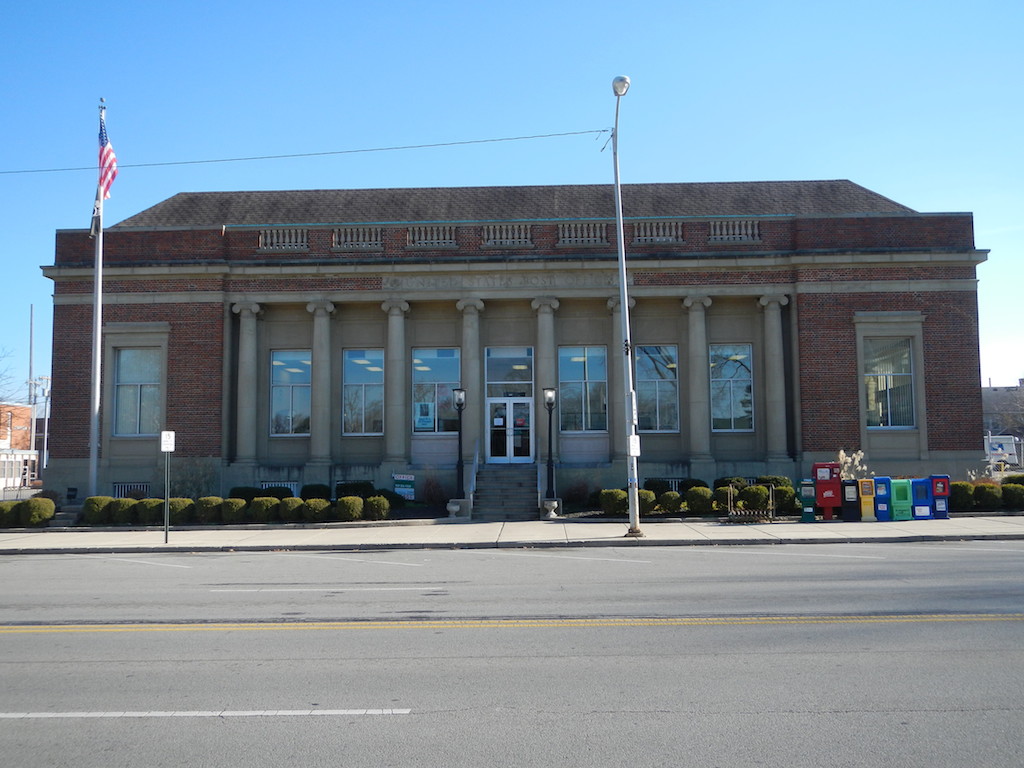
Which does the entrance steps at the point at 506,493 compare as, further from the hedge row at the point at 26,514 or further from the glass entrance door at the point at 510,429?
the hedge row at the point at 26,514

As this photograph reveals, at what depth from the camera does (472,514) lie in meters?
25.6

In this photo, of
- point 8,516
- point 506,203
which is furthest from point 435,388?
point 8,516

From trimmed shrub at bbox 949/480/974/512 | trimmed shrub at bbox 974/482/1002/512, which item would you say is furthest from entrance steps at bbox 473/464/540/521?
trimmed shrub at bbox 974/482/1002/512

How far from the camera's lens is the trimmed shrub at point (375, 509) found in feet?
79.3

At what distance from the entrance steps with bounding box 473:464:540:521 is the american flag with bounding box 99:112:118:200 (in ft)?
48.8

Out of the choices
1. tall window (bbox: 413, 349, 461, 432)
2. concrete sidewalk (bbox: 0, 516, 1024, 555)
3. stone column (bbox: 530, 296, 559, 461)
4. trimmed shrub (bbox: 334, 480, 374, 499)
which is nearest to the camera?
concrete sidewalk (bbox: 0, 516, 1024, 555)

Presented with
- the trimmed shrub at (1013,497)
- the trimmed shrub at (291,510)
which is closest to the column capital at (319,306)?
the trimmed shrub at (291,510)

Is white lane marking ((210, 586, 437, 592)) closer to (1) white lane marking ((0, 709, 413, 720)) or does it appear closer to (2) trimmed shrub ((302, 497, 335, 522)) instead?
(1) white lane marking ((0, 709, 413, 720))

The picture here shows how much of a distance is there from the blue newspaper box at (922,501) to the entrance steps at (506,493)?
35.0ft

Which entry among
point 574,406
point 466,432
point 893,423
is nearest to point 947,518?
point 893,423

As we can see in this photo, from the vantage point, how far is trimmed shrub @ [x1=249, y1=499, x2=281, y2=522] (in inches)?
942

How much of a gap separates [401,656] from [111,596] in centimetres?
636

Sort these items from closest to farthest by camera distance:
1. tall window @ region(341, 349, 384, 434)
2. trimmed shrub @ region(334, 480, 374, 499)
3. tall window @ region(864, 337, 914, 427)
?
trimmed shrub @ region(334, 480, 374, 499) < tall window @ region(864, 337, 914, 427) < tall window @ region(341, 349, 384, 434)

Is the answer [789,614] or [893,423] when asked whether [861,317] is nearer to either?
[893,423]
